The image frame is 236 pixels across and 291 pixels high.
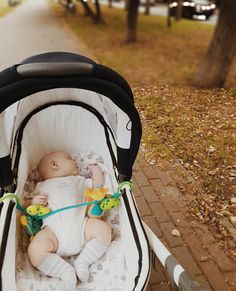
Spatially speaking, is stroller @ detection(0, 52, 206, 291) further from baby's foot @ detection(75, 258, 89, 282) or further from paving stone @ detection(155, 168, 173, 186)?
paving stone @ detection(155, 168, 173, 186)

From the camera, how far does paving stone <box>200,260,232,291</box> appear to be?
8.86ft

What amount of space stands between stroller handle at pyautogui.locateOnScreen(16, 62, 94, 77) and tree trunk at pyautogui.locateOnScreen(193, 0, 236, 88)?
4822 mm

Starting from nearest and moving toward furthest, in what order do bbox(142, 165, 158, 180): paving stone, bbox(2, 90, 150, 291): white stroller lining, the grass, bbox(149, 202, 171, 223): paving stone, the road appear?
bbox(2, 90, 150, 291): white stroller lining < bbox(149, 202, 171, 223): paving stone < bbox(142, 165, 158, 180): paving stone < the grass < the road

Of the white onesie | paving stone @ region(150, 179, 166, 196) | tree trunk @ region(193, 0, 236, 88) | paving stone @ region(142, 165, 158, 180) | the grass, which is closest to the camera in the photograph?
the white onesie

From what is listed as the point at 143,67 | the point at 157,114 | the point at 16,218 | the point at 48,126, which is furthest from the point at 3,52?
Answer: the point at 16,218

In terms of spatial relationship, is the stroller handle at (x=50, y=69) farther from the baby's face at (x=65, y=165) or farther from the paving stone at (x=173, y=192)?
the paving stone at (x=173, y=192)

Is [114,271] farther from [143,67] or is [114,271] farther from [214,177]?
[143,67]

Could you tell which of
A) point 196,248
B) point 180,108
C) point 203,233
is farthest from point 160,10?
point 196,248

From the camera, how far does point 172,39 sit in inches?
465

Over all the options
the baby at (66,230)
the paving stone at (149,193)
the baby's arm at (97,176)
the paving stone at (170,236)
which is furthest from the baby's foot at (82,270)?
the paving stone at (149,193)

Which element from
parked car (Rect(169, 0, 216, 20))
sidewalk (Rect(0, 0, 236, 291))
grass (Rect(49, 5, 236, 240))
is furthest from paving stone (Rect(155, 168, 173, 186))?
parked car (Rect(169, 0, 216, 20))

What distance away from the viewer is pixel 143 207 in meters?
3.46

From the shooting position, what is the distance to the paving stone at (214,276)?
8.86ft

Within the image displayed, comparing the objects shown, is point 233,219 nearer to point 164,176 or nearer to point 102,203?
point 164,176
